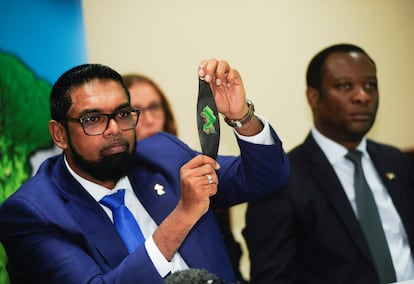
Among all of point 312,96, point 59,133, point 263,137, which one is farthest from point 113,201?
point 312,96

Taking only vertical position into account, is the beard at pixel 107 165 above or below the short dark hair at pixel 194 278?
above

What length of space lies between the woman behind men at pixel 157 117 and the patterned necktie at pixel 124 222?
765 mm

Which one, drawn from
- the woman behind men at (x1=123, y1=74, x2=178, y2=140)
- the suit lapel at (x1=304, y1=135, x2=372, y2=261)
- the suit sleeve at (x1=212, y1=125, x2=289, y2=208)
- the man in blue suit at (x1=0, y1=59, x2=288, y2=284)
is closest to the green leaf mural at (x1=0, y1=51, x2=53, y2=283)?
the woman behind men at (x1=123, y1=74, x2=178, y2=140)

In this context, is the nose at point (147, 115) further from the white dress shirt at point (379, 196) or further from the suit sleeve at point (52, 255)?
the suit sleeve at point (52, 255)

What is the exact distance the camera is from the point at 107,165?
1492mm

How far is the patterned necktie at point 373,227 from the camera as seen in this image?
190cm

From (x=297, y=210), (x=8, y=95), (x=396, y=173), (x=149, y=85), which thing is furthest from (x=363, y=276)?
(x=8, y=95)

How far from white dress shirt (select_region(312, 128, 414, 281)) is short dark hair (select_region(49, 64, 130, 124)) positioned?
3.13 feet

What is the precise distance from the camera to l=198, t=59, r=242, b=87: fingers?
4.50 ft

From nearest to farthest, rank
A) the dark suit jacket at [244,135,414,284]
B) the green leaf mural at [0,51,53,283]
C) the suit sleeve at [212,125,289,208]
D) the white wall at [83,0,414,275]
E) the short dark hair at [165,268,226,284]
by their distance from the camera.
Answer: the short dark hair at [165,268,226,284] → the suit sleeve at [212,125,289,208] → the dark suit jacket at [244,135,414,284] → the green leaf mural at [0,51,53,283] → the white wall at [83,0,414,275]

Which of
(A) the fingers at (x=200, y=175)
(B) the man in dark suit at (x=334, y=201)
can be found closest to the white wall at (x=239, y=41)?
(B) the man in dark suit at (x=334, y=201)

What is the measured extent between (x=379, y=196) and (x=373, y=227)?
6.7 inches

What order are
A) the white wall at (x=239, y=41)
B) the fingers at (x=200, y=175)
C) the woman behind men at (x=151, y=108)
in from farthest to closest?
the woman behind men at (x=151, y=108) → the white wall at (x=239, y=41) → the fingers at (x=200, y=175)

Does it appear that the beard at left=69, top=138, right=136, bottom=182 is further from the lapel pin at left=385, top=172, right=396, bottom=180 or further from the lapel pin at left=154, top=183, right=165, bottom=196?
the lapel pin at left=385, top=172, right=396, bottom=180
